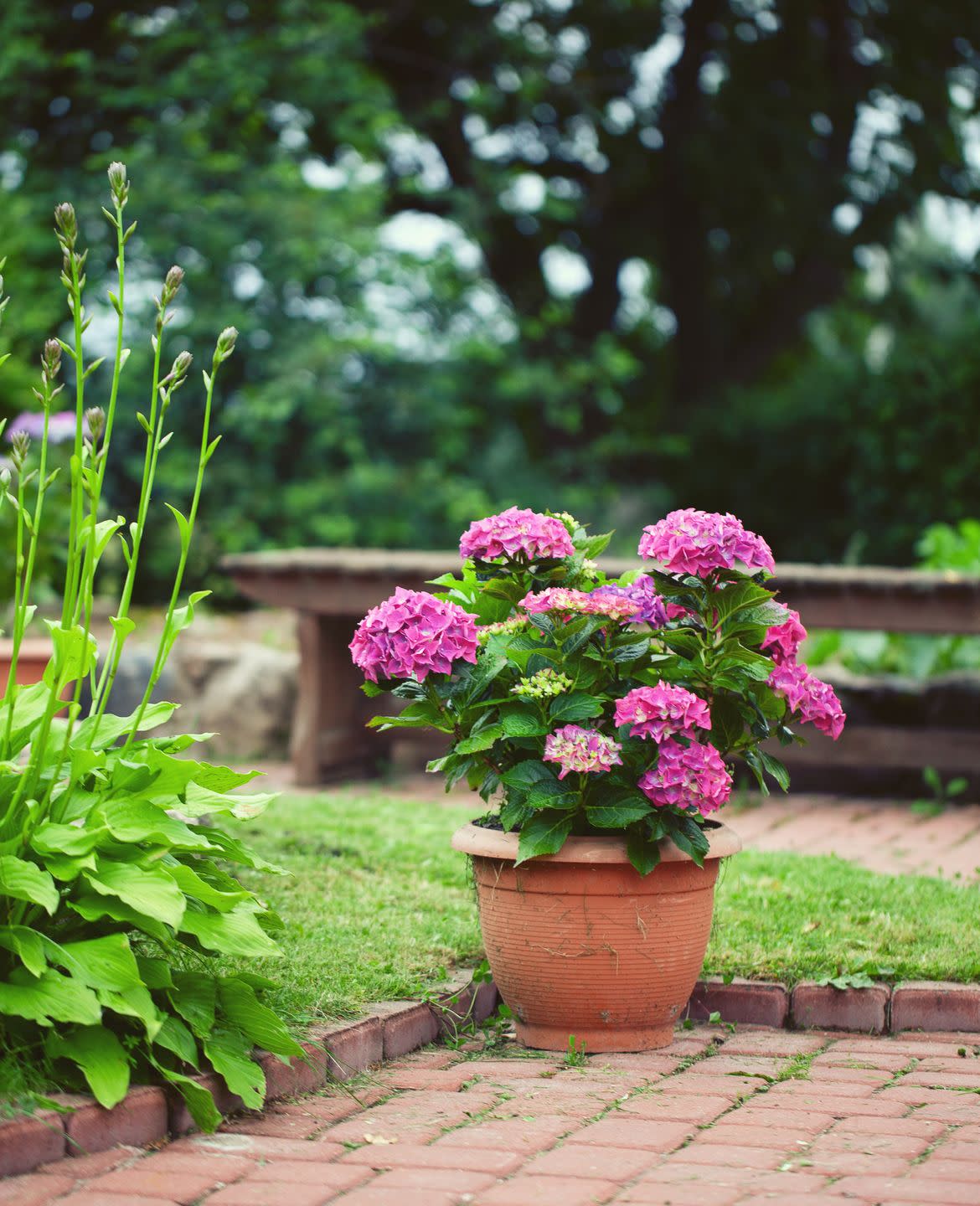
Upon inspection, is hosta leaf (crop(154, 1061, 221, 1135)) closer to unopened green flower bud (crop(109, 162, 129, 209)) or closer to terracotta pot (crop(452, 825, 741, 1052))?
terracotta pot (crop(452, 825, 741, 1052))

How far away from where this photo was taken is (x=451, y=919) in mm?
3836

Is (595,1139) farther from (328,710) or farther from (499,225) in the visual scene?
(499,225)

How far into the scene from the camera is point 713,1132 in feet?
8.59

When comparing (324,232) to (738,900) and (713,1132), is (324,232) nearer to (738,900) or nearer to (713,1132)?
(738,900)

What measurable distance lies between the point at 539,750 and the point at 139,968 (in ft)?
3.17

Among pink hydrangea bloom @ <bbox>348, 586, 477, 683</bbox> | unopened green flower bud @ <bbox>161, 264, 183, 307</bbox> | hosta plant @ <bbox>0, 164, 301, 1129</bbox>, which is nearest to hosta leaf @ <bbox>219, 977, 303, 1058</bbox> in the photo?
hosta plant @ <bbox>0, 164, 301, 1129</bbox>

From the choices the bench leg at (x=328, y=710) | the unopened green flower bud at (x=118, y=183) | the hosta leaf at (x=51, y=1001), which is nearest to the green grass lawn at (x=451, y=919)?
the hosta leaf at (x=51, y=1001)

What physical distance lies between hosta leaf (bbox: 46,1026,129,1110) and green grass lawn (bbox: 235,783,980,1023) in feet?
1.69

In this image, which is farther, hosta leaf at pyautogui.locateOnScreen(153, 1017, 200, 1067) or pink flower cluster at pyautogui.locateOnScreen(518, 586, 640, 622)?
pink flower cluster at pyautogui.locateOnScreen(518, 586, 640, 622)

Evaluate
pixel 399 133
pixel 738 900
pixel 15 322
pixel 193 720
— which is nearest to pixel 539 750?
pixel 738 900

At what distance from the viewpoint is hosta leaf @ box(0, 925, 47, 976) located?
2.48 meters

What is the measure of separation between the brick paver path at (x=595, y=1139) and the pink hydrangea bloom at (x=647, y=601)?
95 centimetres

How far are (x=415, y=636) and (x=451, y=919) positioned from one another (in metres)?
1.09

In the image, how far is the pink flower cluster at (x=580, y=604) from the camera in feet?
9.93
